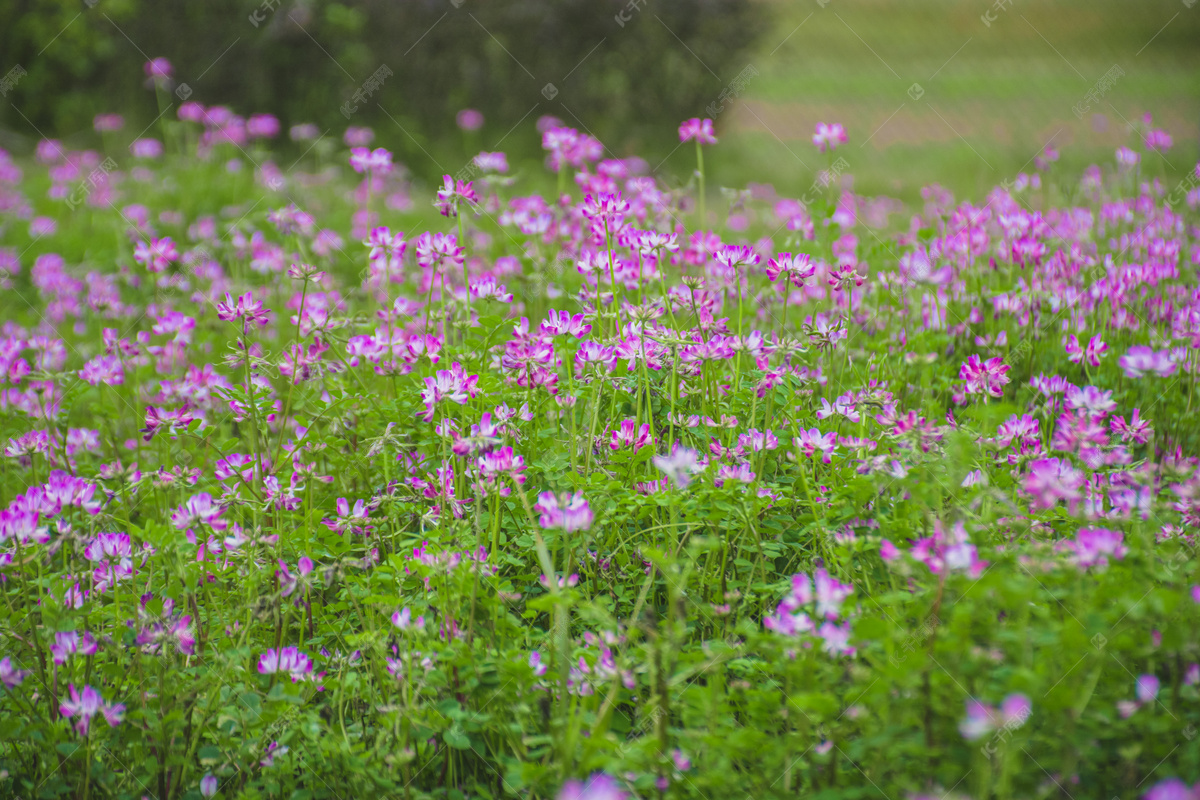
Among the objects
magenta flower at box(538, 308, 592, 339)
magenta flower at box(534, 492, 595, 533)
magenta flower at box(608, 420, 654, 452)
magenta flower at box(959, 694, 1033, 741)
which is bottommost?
magenta flower at box(959, 694, 1033, 741)

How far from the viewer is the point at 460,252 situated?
208 centimetres

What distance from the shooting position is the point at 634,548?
77.3 inches

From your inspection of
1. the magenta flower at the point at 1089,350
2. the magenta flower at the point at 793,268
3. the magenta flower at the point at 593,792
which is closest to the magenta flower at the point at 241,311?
the magenta flower at the point at 793,268

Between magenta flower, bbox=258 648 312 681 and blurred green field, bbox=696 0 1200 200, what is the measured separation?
161 inches

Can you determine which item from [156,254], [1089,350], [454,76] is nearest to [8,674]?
[156,254]

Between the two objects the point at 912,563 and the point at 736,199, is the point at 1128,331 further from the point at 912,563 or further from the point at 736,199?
the point at 912,563

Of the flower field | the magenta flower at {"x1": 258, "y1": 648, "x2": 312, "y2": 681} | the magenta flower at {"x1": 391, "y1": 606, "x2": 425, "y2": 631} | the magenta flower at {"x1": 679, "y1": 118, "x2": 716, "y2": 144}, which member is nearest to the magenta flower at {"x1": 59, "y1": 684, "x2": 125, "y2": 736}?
the flower field

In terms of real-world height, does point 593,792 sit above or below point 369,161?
below

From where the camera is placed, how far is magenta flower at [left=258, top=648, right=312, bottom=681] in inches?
64.5

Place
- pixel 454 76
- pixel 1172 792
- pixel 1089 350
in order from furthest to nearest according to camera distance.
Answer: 1. pixel 454 76
2. pixel 1089 350
3. pixel 1172 792

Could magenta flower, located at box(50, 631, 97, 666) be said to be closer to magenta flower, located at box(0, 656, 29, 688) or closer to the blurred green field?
magenta flower, located at box(0, 656, 29, 688)

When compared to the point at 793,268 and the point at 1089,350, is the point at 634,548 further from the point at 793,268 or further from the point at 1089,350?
the point at 1089,350

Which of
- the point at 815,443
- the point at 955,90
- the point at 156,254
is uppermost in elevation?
the point at 955,90

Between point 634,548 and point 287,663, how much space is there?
785mm
